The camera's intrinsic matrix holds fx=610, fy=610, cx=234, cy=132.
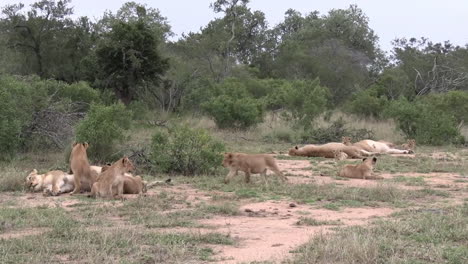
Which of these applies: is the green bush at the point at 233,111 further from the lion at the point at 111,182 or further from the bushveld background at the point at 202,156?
the lion at the point at 111,182

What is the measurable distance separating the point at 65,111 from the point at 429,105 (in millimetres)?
12931

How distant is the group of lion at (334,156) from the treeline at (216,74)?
135 inches

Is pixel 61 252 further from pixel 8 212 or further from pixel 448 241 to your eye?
pixel 448 241

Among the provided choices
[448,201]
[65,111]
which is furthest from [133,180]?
[65,111]

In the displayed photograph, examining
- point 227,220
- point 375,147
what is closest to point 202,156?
point 227,220

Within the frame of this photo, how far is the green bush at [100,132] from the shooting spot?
12906 millimetres

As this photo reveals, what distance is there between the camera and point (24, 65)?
1123 inches

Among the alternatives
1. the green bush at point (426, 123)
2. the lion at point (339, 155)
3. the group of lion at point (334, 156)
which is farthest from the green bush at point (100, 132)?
the green bush at point (426, 123)

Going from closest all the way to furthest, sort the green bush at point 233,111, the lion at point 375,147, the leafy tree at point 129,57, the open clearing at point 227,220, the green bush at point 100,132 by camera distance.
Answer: the open clearing at point 227,220 → the green bush at point 100,132 → the lion at point 375,147 → the green bush at point 233,111 → the leafy tree at point 129,57

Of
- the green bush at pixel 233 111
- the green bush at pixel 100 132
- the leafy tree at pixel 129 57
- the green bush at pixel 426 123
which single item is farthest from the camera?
the leafy tree at pixel 129 57

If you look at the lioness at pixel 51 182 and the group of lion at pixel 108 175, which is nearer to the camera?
the group of lion at pixel 108 175

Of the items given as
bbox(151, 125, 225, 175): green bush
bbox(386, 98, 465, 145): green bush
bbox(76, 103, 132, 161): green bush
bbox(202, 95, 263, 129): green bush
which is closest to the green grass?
bbox(151, 125, 225, 175): green bush

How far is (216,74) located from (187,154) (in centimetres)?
2426

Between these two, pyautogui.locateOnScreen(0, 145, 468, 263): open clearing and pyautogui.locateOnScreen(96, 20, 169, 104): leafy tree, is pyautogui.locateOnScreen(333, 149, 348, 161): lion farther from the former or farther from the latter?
pyautogui.locateOnScreen(96, 20, 169, 104): leafy tree
